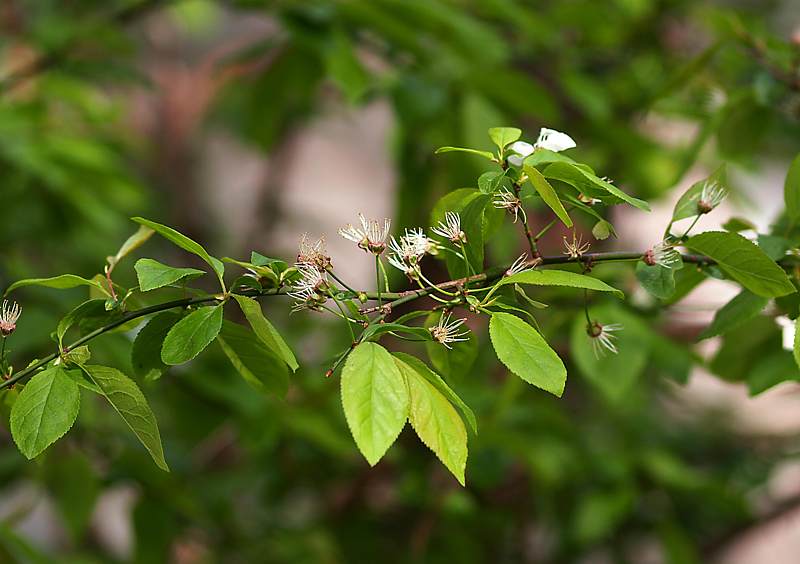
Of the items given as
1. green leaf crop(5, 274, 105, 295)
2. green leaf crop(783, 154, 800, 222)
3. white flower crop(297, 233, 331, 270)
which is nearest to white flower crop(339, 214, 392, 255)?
white flower crop(297, 233, 331, 270)

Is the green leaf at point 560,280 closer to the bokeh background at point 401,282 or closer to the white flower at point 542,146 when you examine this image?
the white flower at point 542,146

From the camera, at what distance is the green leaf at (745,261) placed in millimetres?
500

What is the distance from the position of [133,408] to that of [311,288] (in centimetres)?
11

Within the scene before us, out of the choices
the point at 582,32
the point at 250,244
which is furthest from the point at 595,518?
the point at 250,244

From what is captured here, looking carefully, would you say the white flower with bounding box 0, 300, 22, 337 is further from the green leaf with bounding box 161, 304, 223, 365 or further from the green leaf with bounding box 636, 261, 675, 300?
the green leaf with bounding box 636, 261, 675, 300

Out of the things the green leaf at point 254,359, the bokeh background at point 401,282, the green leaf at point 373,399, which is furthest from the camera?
the bokeh background at point 401,282

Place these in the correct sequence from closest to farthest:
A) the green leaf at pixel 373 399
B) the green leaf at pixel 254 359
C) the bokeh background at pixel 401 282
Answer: the green leaf at pixel 373 399 < the green leaf at pixel 254 359 < the bokeh background at pixel 401 282

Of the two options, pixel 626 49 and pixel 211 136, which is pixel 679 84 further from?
pixel 211 136

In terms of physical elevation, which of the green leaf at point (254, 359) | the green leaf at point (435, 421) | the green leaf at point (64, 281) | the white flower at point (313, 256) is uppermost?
the white flower at point (313, 256)

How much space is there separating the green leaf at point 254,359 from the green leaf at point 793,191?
34 centimetres

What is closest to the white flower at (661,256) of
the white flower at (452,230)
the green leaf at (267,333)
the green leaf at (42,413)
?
the white flower at (452,230)

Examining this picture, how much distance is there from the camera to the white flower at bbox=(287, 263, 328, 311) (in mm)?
480

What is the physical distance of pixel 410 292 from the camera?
1.63 feet

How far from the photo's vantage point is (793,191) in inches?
23.2
